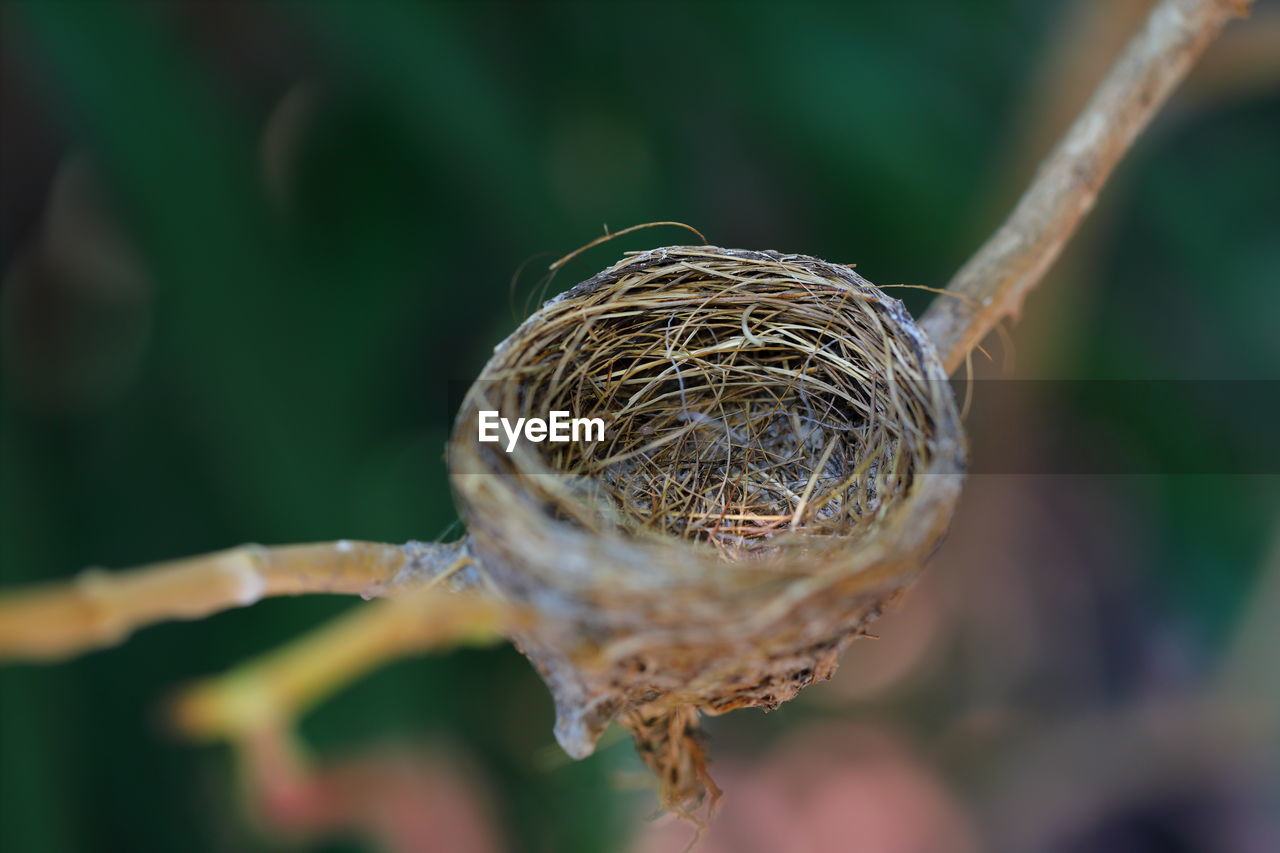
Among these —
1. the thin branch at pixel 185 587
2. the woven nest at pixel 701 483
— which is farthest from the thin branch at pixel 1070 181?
the thin branch at pixel 185 587

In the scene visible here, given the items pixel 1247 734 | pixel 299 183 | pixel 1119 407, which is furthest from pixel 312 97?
pixel 1247 734

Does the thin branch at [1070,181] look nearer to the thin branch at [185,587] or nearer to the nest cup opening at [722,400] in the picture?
the nest cup opening at [722,400]

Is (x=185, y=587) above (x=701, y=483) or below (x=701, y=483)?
above

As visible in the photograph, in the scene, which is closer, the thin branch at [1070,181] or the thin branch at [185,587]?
the thin branch at [185,587]

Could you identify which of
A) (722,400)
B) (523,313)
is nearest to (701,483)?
(722,400)

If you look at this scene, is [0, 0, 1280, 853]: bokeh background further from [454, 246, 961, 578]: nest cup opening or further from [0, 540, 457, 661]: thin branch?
[0, 540, 457, 661]: thin branch

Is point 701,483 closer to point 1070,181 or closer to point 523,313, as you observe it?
point 1070,181
